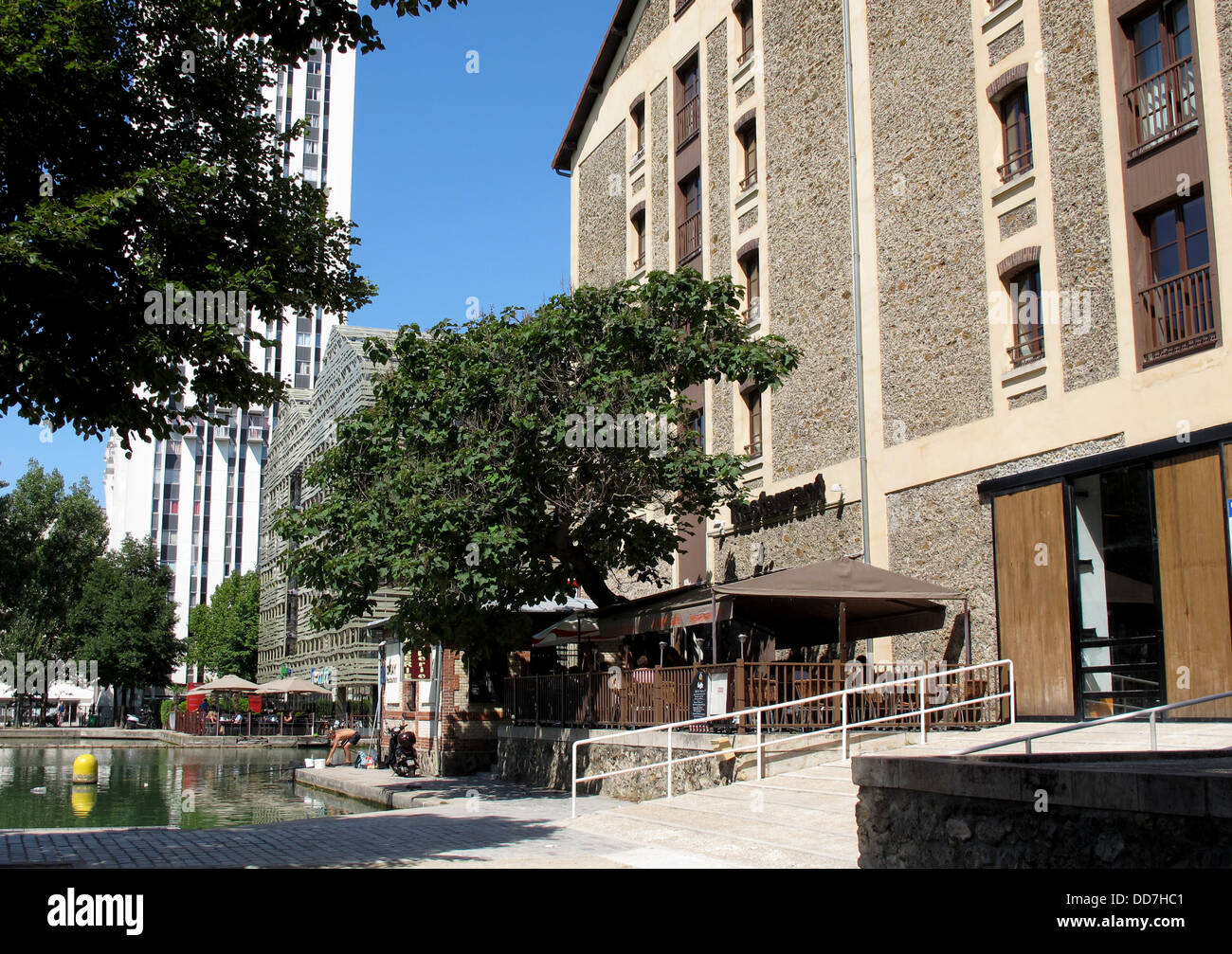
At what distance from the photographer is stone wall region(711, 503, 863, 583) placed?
2056 centimetres

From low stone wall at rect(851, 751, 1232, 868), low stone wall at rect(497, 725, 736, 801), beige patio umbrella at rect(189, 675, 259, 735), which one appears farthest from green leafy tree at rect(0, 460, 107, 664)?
low stone wall at rect(851, 751, 1232, 868)

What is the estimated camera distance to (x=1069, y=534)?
15719 mm

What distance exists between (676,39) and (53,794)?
2321cm

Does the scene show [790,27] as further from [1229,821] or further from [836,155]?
[1229,821]

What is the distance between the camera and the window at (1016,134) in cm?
1742

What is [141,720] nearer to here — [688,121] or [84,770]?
[84,770]

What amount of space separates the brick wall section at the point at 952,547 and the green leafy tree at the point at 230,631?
7374cm

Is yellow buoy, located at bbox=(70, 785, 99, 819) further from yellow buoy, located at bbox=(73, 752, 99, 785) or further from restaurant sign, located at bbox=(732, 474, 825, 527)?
restaurant sign, located at bbox=(732, 474, 825, 527)

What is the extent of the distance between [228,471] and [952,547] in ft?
349

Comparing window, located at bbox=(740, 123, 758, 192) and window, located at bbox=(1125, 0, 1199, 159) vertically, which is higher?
window, located at bbox=(740, 123, 758, 192)

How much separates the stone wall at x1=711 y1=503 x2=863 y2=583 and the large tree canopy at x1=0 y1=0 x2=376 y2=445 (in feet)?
35.5

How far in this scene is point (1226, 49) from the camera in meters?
14.2

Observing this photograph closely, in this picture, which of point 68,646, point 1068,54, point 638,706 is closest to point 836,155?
point 1068,54

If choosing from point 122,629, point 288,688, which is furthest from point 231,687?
point 122,629
